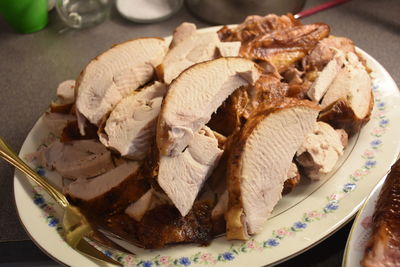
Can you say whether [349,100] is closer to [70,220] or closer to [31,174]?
[70,220]

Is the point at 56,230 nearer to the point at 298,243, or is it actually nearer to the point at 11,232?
the point at 11,232

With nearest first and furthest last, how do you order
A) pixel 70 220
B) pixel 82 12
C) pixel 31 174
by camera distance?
pixel 70 220 < pixel 31 174 < pixel 82 12

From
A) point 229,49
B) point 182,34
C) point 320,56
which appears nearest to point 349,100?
point 320,56

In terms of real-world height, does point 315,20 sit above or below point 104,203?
above

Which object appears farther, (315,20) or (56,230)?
(315,20)

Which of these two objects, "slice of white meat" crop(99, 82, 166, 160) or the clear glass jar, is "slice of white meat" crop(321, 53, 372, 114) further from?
the clear glass jar

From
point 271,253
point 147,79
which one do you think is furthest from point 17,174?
point 271,253
